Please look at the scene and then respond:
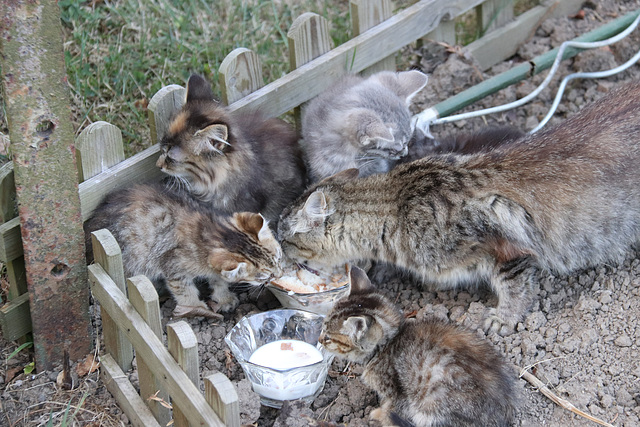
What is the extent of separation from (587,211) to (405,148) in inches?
50.9

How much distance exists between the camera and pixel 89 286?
174 inches

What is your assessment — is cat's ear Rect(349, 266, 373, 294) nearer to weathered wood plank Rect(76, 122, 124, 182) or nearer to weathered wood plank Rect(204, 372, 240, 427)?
weathered wood plank Rect(204, 372, 240, 427)

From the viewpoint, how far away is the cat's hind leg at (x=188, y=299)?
4.82m

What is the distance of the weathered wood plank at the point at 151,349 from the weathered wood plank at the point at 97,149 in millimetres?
744

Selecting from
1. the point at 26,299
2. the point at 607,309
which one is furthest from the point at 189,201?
the point at 607,309

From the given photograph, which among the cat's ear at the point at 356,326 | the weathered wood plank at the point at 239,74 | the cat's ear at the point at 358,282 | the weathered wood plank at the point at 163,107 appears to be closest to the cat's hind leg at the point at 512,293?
the cat's ear at the point at 358,282

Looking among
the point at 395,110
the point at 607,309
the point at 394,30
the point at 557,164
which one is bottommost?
the point at 607,309

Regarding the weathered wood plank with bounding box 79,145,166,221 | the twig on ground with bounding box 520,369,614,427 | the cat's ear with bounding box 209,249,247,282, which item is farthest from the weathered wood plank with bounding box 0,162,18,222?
the twig on ground with bounding box 520,369,614,427

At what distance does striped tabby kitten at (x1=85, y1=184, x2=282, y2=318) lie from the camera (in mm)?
4637

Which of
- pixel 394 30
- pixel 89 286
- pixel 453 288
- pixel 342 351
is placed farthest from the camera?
pixel 394 30

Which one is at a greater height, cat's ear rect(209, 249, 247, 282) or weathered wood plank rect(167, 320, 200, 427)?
weathered wood plank rect(167, 320, 200, 427)

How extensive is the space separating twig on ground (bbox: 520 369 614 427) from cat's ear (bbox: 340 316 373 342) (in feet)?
3.30

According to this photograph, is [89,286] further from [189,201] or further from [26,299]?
[189,201]

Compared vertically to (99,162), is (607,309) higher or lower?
lower
